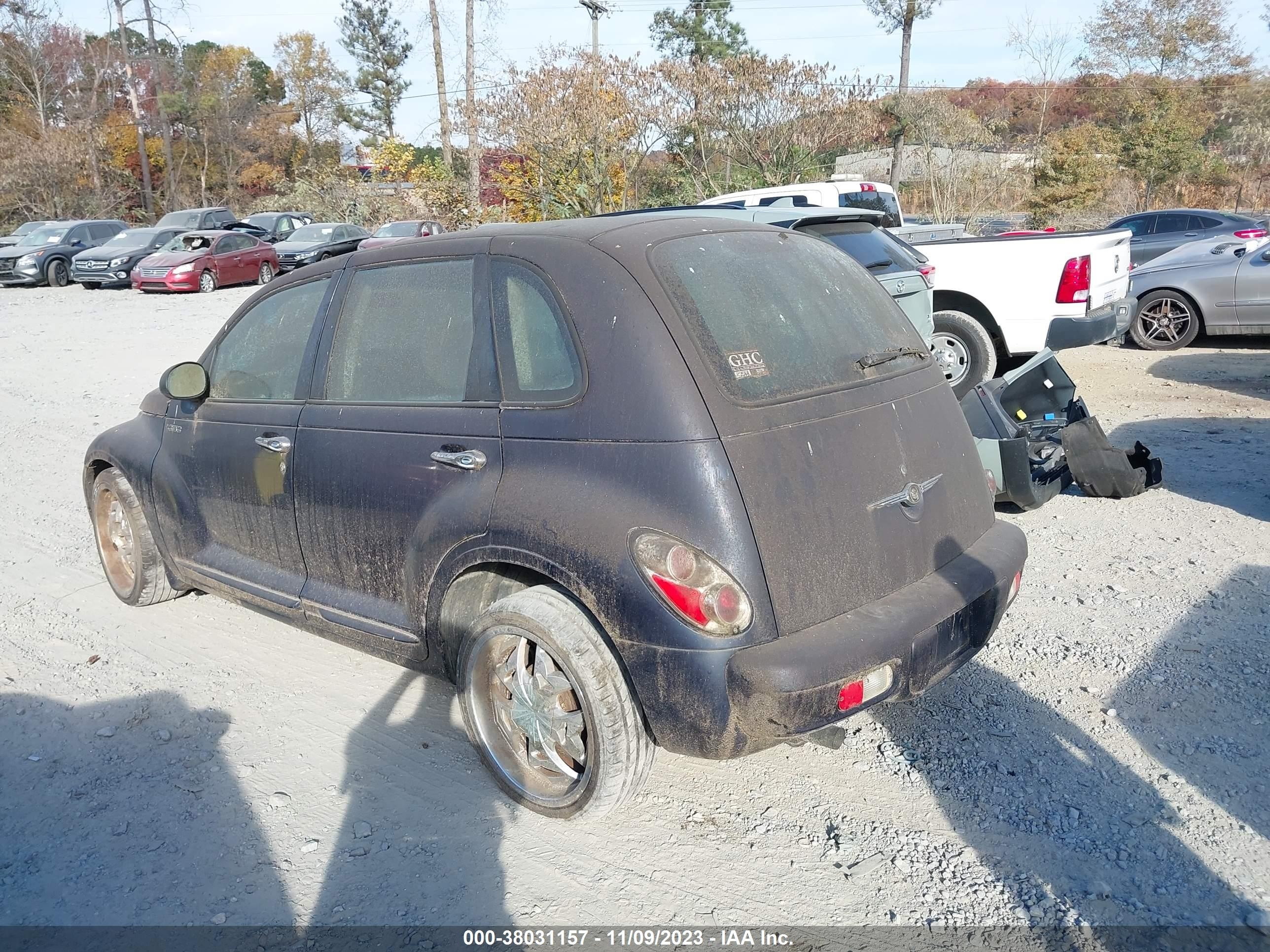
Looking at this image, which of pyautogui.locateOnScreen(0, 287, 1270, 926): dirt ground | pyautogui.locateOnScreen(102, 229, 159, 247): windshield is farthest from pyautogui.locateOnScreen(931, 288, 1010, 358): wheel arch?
pyautogui.locateOnScreen(102, 229, 159, 247): windshield

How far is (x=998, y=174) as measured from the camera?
94.9 feet

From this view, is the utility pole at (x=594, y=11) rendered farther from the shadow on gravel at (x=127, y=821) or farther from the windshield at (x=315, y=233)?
the shadow on gravel at (x=127, y=821)

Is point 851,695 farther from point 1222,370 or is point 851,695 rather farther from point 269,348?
point 1222,370

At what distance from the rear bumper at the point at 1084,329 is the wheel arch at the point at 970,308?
1.62 ft

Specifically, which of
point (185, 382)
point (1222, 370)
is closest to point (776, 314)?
point (185, 382)

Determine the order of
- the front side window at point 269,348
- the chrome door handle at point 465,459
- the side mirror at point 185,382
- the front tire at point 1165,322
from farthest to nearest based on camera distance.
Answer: the front tire at point 1165,322 → the side mirror at point 185,382 → the front side window at point 269,348 → the chrome door handle at point 465,459

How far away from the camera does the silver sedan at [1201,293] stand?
35.0 feet

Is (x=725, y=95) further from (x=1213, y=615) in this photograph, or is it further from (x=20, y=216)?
(x=20, y=216)

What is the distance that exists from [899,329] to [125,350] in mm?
12933

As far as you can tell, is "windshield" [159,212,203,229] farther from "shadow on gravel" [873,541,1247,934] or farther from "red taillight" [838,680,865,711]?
"red taillight" [838,680,865,711]

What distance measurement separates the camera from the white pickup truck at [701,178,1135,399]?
27.7 feet

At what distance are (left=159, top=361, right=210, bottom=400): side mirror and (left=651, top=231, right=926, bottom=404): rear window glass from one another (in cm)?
234

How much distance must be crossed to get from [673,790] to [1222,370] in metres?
9.25

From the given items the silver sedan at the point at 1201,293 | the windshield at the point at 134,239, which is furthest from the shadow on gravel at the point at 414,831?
the windshield at the point at 134,239
